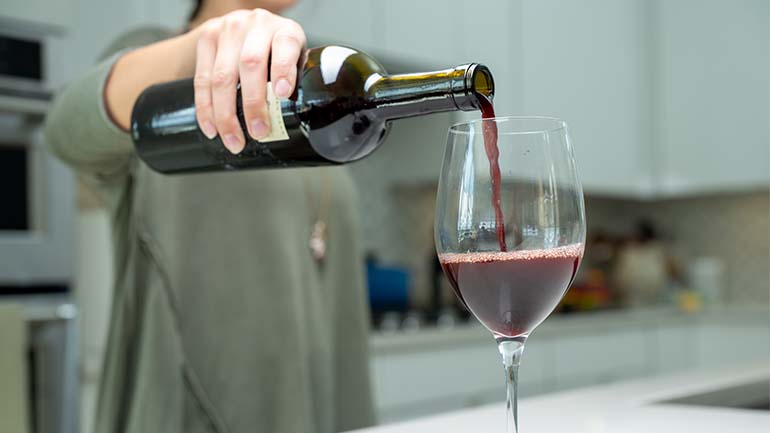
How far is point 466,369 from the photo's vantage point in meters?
2.87

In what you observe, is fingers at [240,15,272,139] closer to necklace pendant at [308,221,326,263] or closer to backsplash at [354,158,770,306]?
necklace pendant at [308,221,326,263]

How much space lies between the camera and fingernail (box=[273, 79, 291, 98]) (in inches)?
30.1

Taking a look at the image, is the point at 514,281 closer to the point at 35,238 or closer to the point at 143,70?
the point at 143,70

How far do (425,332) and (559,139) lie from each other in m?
2.10

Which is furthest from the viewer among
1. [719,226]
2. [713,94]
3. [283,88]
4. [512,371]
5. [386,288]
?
[719,226]

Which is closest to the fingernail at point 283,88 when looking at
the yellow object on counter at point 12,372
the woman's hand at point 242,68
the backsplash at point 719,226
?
the woman's hand at point 242,68

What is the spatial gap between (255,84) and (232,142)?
0.08 meters

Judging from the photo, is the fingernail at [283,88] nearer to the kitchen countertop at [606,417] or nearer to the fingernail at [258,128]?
the fingernail at [258,128]

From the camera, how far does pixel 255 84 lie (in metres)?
0.78

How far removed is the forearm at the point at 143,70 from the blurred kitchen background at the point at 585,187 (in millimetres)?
513

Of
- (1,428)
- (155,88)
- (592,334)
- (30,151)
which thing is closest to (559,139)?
(155,88)

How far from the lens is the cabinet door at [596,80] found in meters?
3.46

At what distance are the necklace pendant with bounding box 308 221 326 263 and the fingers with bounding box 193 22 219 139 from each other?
620 mm

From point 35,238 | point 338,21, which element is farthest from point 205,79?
point 338,21
